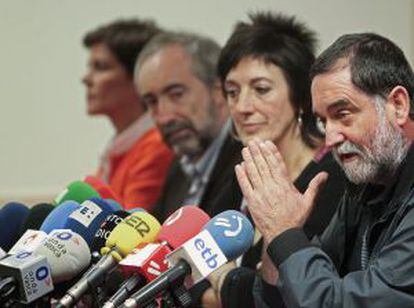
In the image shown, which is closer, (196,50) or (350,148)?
(350,148)

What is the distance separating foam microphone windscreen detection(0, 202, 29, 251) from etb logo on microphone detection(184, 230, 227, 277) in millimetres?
492

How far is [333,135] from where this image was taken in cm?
153

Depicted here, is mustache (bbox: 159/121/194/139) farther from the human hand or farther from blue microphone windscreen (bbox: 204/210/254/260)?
blue microphone windscreen (bbox: 204/210/254/260)

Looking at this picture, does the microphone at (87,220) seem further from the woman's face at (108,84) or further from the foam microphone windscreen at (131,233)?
the woman's face at (108,84)

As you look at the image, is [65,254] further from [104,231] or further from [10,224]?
[10,224]

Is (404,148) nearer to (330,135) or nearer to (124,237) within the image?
(330,135)

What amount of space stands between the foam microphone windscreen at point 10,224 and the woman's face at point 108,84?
1.97 metres

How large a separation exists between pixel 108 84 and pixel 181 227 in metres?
2.30

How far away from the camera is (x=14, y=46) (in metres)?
4.12

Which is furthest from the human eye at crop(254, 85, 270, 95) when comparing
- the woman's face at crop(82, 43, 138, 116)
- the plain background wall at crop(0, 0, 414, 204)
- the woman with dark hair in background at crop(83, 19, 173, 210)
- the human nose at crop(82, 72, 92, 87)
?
the plain background wall at crop(0, 0, 414, 204)

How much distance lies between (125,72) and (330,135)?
2.23 m

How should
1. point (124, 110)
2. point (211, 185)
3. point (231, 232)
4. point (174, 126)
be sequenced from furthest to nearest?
1. point (124, 110)
2. point (174, 126)
3. point (211, 185)
4. point (231, 232)

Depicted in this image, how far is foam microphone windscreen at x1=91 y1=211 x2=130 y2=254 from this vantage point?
1.54 metres

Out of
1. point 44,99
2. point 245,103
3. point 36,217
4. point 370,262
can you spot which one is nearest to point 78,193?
point 36,217
